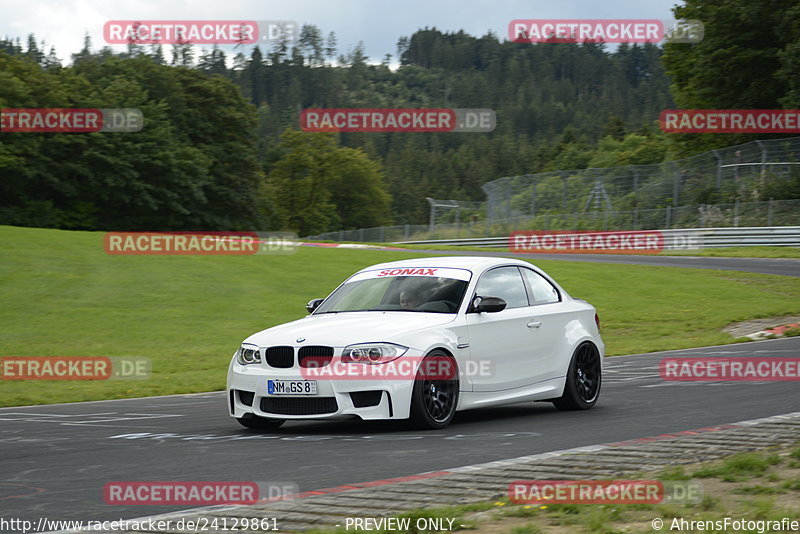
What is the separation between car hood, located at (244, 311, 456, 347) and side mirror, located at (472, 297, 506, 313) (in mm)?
275

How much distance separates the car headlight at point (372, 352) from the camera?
30.5 ft

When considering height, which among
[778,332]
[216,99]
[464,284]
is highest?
[216,99]

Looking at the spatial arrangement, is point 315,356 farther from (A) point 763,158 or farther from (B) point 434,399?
(A) point 763,158

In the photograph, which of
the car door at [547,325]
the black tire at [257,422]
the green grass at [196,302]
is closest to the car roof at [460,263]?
the car door at [547,325]

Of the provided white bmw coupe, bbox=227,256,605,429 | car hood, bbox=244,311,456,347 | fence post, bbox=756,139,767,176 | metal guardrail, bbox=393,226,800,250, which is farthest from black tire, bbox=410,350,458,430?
fence post, bbox=756,139,767,176

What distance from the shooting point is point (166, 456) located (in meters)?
8.23

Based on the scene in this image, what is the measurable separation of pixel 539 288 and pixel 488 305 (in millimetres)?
1438

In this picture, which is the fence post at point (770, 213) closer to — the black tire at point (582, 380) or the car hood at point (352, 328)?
the black tire at point (582, 380)

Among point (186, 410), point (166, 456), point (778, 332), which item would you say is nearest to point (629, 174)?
point (778, 332)

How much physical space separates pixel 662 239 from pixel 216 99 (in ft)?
167

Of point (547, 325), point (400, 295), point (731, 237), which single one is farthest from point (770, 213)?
point (400, 295)

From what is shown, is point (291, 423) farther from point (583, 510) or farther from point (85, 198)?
point (85, 198)

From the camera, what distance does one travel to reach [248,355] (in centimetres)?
977

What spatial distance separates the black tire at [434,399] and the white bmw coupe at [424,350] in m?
0.01
